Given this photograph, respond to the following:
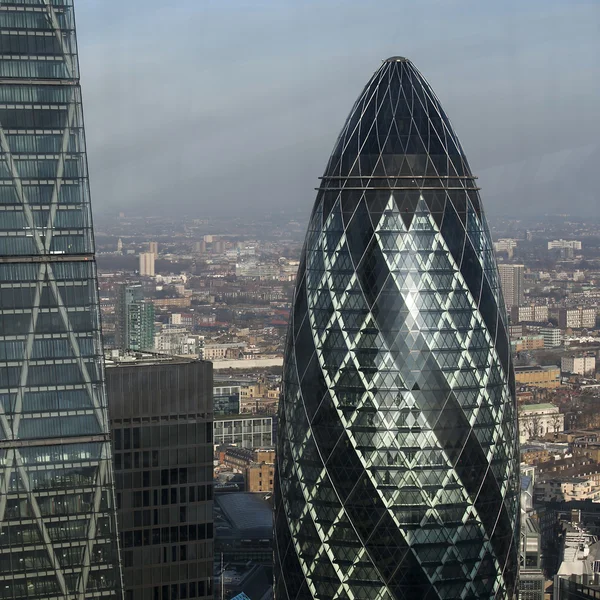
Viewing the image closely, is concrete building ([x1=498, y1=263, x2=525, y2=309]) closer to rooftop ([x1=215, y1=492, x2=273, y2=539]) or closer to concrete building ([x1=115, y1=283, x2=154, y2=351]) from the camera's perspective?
concrete building ([x1=115, y1=283, x2=154, y2=351])

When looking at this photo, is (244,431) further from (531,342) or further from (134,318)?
(531,342)

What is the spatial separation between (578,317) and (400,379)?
109 metres

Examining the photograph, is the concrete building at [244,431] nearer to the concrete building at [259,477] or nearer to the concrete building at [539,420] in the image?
the concrete building at [259,477]

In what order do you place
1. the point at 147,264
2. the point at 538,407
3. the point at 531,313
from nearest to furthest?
the point at 538,407, the point at 147,264, the point at 531,313

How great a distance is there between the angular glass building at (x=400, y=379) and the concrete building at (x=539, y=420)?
185 ft

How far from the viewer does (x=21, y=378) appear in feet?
93.5

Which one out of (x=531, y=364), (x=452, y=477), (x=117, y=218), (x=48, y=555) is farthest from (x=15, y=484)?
(x=531, y=364)

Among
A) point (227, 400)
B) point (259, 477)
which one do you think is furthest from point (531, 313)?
point (259, 477)

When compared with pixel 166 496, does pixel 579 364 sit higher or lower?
lower

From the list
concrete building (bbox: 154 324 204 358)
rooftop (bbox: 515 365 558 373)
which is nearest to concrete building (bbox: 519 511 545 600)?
concrete building (bbox: 154 324 204 358)

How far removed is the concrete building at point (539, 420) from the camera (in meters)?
92.4

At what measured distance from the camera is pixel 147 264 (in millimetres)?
120625

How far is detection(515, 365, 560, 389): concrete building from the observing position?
111 metres

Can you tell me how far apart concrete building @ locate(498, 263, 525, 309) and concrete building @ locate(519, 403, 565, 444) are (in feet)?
46.7
